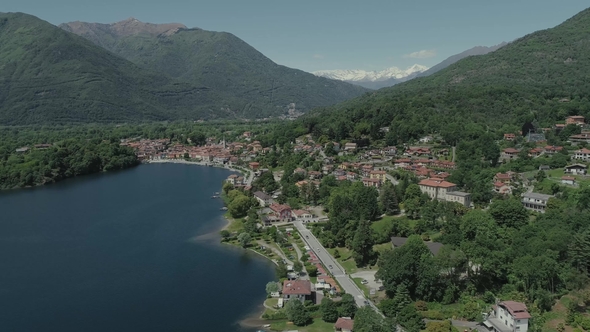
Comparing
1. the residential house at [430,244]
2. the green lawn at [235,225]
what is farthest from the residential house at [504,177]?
the green lawn at [235,225]

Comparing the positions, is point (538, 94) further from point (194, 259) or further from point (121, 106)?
point (121, 106)

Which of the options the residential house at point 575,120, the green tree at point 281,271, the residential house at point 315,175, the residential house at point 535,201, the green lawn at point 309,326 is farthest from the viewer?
the residential house at point 575,120

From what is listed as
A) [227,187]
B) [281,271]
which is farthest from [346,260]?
[227,187]

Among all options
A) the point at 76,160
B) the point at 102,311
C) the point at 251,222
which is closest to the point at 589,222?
the point at 251,222

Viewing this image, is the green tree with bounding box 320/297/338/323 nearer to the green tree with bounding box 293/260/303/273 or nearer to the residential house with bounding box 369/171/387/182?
the green tree with bounding box 293/260/303/273

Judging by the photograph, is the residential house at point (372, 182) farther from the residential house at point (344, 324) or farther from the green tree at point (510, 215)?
the residential house at point (344, 324)
